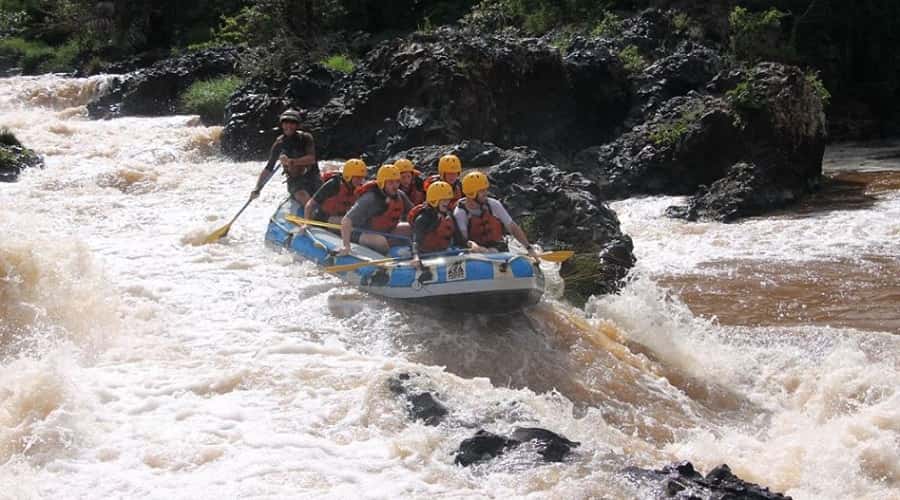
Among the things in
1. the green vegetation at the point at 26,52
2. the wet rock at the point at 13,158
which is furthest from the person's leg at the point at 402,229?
the green vegetation at the point at 26,52

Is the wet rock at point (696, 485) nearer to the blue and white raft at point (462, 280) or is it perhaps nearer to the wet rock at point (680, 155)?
the blue and white raft at point (462, 280)

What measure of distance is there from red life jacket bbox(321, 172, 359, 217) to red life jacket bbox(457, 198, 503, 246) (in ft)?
6.13

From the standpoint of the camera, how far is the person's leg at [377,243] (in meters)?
9.08

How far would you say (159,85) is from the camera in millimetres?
20734

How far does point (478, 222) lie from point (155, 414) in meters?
3.36

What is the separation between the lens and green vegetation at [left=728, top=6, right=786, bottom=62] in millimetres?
17938

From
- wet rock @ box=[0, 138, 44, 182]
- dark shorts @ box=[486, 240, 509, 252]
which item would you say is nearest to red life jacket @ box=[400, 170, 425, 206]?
dark shorts @ box=[486, 240, 509, 252]

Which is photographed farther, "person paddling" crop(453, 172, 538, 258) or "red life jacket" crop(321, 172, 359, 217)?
"red life jacket" crop(321, 172, 359, 217)

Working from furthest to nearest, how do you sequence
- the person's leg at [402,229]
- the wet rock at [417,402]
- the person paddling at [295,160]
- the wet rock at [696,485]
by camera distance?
the person paddling at [295,160]
the person's leg at [402,229]
the wet rock at [417,402]
the wet rock at [696,485]

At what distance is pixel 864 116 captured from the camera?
69.8 feet

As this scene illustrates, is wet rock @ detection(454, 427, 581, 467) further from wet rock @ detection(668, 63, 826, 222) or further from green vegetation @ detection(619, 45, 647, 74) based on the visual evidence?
green vegetation @ detection(619, 45, 647, 74)

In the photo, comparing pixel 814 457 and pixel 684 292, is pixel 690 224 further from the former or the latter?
pixel 814 457

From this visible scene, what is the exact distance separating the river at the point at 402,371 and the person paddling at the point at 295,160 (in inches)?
33.5

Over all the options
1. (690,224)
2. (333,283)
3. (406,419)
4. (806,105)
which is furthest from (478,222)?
(806,105)
